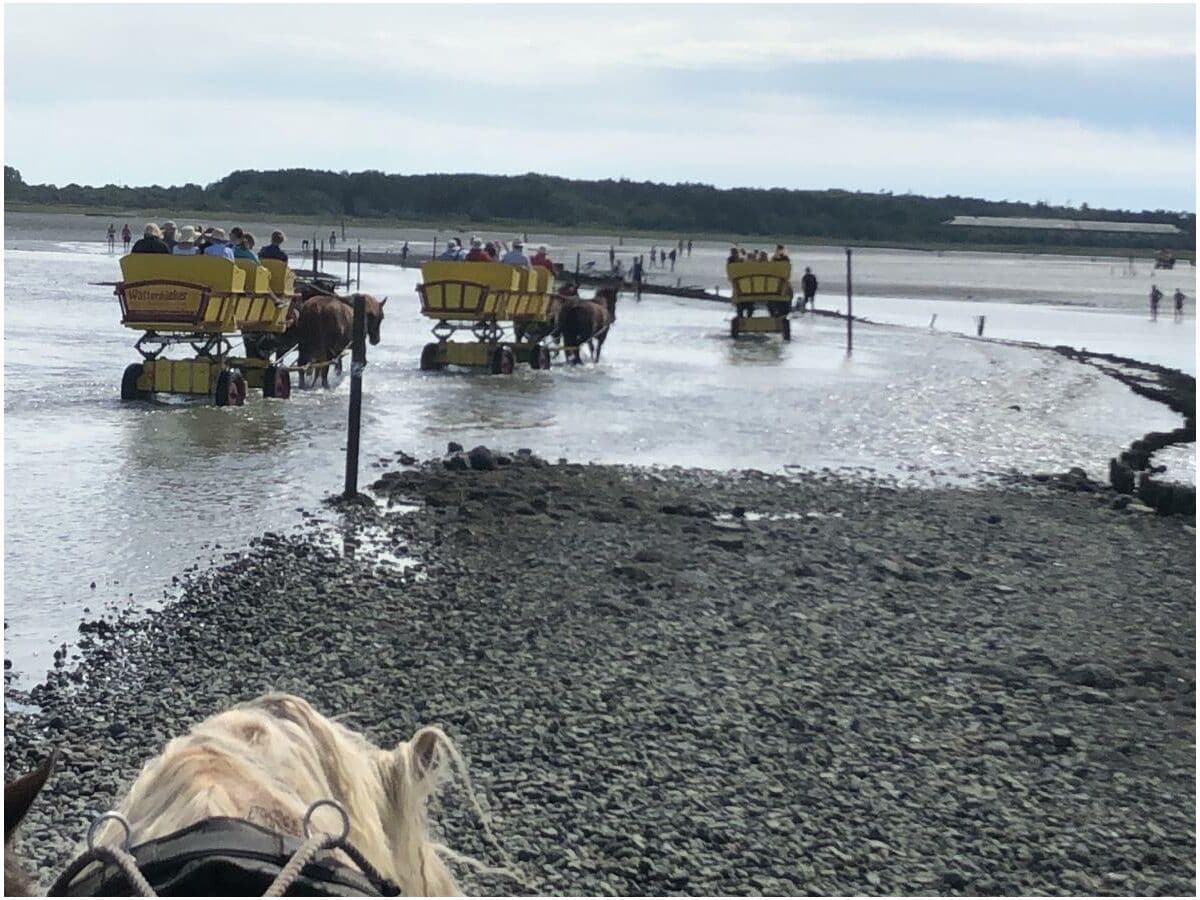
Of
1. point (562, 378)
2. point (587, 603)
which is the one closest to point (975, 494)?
point (587, 603)

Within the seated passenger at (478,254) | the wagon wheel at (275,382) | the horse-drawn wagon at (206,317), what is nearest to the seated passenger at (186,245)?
the horse-drawn wagon at (206,317)

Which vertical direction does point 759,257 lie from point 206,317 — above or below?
above

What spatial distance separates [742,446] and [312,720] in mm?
16215

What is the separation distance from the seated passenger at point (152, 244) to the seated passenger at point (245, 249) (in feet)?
3.61

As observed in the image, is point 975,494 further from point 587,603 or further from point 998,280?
point 998,280

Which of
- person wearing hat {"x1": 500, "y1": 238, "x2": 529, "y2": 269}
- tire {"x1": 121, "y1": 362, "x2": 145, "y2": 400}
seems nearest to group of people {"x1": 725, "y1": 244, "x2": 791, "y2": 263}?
person wearing hat {"x1": 500, "y1": 238, "x2": 529, "y2": 269}

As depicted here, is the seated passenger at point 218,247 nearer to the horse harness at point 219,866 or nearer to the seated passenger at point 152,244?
the seated passenger at point 152,244

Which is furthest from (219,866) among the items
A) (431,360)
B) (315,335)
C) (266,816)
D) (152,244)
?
(431,360)

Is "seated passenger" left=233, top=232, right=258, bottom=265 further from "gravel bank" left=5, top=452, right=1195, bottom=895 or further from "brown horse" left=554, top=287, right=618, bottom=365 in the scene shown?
"brown horse" left=554, top=287, right=618, bottom=365

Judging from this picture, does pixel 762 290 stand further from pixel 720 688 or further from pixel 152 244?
pixel 720 688

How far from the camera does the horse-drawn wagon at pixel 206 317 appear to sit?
63.1 ft

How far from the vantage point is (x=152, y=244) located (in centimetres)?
1939

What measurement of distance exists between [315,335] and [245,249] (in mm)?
2410

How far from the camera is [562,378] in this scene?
26562 mm
